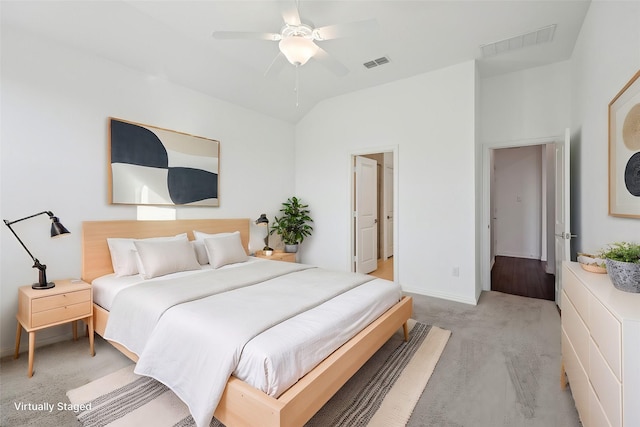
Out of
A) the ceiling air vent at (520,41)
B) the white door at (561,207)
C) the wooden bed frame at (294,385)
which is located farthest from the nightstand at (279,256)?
the ceiling air vent at (520,41)

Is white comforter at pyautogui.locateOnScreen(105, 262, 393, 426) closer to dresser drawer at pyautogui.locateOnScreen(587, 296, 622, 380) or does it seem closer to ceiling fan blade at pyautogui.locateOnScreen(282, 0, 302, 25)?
dresser drawer at pyautogui.locateOnScreen(587, 296, 622, 380)

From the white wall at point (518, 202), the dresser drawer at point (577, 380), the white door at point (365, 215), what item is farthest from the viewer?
the white wall at point (518, 202)

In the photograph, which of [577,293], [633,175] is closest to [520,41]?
[633,175]

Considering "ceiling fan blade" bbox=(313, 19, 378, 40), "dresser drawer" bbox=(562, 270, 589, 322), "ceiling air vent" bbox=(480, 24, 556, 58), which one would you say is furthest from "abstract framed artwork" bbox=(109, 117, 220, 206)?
"dresser drawer" bbox=(562, 270, 589, 322)

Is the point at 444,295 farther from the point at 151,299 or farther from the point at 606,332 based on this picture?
the point at 151,299

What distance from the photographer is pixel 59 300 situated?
7.56ft

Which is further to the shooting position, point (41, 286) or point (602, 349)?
point (41, 286)

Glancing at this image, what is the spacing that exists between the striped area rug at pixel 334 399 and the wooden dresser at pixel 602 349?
894 mm

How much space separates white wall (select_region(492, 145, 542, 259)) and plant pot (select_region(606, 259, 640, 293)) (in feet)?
18.1

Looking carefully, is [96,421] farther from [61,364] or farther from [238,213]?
[238,213]

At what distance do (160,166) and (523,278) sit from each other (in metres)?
5.73

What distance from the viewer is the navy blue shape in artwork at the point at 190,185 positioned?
11.6 ft

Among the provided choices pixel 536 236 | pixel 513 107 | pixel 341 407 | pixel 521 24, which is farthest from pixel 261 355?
pixel 536 236

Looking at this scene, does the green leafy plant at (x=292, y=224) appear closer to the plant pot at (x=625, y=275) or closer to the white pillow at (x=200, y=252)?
the white pillow at (x=200, y=252)
